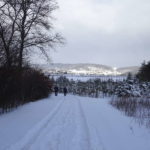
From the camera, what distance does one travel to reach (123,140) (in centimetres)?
833

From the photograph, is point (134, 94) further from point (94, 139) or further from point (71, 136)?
point (94, 139)

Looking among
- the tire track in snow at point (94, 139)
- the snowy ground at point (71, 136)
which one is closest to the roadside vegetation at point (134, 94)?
the snowy ground at point (71, 136)

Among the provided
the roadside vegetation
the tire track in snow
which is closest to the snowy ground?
the tire track in snow

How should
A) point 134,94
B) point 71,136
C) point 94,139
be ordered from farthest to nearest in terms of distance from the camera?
point 134,94, point 71,136, point 94,139

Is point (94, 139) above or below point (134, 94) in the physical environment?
above

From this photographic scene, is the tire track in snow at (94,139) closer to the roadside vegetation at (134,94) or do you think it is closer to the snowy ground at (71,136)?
the snowy ground at (71,136)

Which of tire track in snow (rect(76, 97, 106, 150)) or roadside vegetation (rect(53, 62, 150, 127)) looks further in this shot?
roadside vegetation (rect(53, 62, 150, 127))

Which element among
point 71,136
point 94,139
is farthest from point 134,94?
point 94,139

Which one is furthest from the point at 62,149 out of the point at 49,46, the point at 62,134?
the point at 49,46

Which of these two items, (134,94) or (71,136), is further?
(134,94)

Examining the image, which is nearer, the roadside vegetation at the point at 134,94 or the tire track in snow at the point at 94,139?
the tire track in snow at the point at 94,139

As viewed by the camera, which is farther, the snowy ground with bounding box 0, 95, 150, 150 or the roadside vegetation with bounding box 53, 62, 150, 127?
the roadside vegetation with bounding box 53, 62, 150, 127

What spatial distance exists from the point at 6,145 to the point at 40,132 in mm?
1883

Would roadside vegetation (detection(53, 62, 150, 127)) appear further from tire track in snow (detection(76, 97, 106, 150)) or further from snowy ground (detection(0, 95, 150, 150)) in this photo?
tire track in snow (detection(76, 97, 106, 150))
